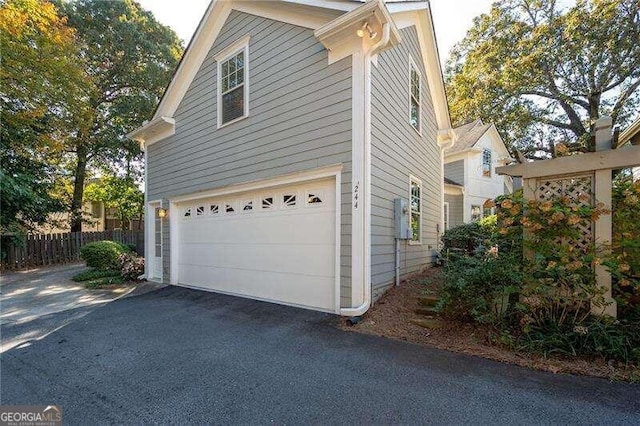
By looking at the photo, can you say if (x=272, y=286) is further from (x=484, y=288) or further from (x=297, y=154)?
(x=484, y=288)

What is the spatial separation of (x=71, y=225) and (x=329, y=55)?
54.6 feet

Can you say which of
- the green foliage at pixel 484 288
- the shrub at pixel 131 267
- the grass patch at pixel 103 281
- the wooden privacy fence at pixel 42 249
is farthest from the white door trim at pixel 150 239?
the green foliage at pixel 484 288

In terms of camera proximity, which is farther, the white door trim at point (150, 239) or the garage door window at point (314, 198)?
the white door trim at point (150, 239)

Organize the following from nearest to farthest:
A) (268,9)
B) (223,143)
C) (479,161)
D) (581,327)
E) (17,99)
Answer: (581,327), (268,9), (223,143), (17,99), (479,161)

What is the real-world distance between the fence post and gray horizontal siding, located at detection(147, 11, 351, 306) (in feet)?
9.92

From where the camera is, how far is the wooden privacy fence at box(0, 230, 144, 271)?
36.9 ft

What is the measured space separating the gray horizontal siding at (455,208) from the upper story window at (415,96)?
7.02 m

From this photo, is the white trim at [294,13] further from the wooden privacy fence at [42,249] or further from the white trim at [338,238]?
the wooden privacy fence at [42,249]

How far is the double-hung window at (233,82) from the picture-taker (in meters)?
6.66

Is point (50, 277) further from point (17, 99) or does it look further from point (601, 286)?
point (601, 286)

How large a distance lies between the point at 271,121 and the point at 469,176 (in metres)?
11.2

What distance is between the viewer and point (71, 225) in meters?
15.6

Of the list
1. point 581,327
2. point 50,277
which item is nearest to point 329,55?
point 581,327

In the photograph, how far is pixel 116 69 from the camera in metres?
15.4
